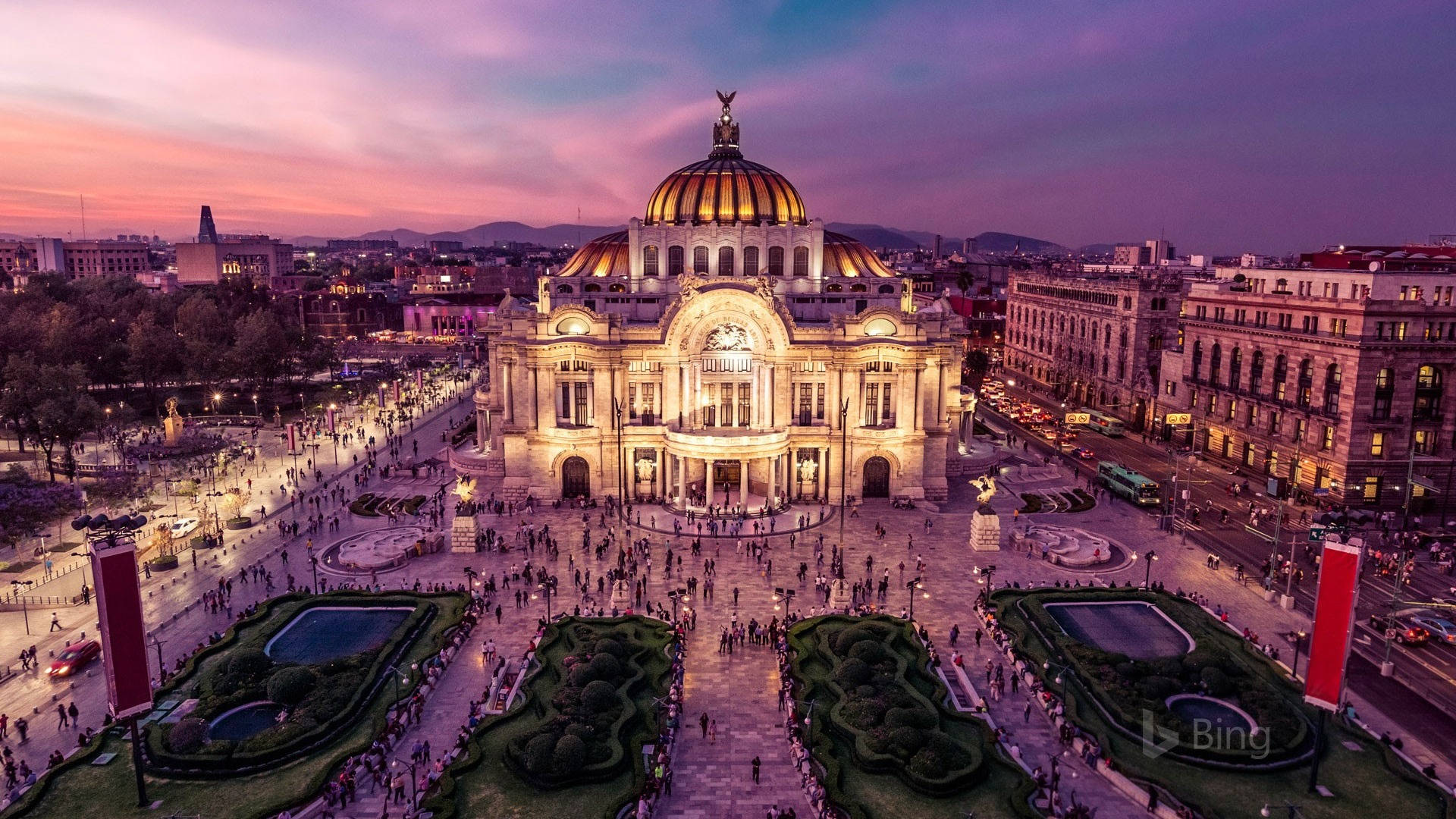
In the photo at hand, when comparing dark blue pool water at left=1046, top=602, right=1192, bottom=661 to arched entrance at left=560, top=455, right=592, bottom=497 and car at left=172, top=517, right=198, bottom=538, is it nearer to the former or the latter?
arched entrance at left=560, top=455, right=592, bottom=497

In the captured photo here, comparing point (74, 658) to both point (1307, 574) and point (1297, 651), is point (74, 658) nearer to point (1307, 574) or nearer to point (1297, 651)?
point (1297, 651)

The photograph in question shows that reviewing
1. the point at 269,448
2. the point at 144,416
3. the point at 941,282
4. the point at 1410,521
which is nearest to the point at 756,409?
the point at 1410,521

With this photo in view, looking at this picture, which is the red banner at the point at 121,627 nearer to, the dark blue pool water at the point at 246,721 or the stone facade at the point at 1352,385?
the dark blue pool water at the point at 246,721

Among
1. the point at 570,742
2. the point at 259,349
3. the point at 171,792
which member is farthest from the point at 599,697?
the point at 259,349

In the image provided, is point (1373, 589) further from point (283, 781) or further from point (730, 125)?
point (730, 125)

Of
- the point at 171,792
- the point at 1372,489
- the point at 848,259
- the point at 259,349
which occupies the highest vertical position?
the point at 848,259

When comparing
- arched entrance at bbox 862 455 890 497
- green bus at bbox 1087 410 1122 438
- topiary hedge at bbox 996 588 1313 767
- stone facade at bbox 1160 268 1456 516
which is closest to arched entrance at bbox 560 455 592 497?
arched entrance at bbox 862 455 890 497
